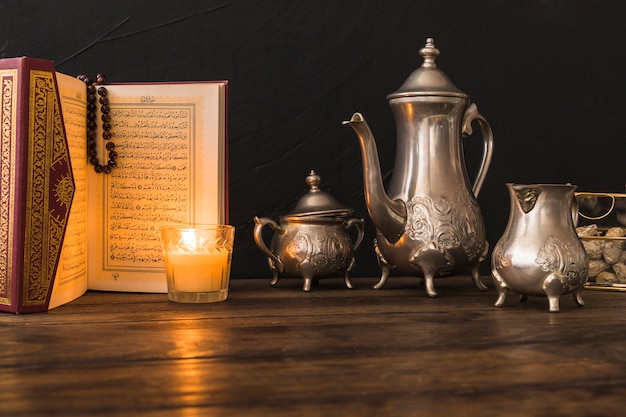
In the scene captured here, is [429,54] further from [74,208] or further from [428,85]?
[74,208]

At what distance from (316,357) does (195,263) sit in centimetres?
Answer: 33

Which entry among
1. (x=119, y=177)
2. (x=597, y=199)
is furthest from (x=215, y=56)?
(x=597, y=199)

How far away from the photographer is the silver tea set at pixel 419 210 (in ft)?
3.36

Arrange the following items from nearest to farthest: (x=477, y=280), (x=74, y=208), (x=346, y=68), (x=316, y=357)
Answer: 1. (x=316, y=357)
2. (x=74, y=208)
3. (x=477, y=280)
4. (x=346, y=68)

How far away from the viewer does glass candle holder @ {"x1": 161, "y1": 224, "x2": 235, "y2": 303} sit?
0.99 m

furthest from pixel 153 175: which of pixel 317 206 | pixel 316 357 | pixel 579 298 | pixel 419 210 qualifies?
pixel 579 298

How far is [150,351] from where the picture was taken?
2.34 ft

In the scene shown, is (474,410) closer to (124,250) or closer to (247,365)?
(247,365)

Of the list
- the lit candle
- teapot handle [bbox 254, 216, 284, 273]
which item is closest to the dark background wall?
teapot handle [bbox 254, 216, 284, 273]

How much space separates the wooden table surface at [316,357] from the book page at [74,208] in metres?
0.03

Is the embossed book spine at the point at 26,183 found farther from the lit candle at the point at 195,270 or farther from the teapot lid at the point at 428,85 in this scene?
the teapot lid at the point at 428,85

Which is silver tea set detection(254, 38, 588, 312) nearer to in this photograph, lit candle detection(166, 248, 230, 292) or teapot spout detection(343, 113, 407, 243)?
teapot spout detection(343, 113, 407, 243)

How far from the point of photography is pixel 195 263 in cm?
98

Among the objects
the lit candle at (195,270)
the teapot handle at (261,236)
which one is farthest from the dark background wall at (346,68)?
the lit candle at (195,270)
